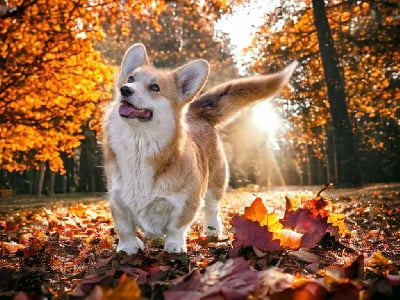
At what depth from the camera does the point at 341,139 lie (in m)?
10.7

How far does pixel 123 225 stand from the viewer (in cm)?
274

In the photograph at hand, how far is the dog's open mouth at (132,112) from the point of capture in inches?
109

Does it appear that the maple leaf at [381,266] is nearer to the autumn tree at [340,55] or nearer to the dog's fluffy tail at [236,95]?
the dog's fluffy tail at [236,95]

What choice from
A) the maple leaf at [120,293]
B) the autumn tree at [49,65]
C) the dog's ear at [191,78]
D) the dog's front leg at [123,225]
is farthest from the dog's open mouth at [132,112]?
the autumn tree at [49,65]

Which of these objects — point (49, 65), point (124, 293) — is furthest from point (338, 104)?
point (124, 293)

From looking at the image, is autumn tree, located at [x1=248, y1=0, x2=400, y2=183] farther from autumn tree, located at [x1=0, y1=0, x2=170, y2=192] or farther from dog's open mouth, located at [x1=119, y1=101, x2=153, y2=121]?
dog's open mouth, located at [x1=119, y1=101, x2=153, y2=121]

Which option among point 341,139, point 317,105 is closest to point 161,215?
point 341,139

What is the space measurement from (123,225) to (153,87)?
3.68 feet

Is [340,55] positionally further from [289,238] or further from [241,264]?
[241,264]

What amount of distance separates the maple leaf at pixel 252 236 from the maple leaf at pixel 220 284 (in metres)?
0.55

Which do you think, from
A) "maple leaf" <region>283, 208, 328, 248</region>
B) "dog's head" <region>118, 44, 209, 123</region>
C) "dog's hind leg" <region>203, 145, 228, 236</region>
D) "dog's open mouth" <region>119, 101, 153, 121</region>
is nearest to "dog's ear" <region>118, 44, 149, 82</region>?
"dog's head" <region>118, 44, 209, 123</region>

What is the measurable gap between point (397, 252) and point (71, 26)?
800cm

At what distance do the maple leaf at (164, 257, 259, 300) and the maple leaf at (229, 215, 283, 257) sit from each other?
1.82ft

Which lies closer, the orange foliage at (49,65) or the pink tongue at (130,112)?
the pink tongue at (130,112)
